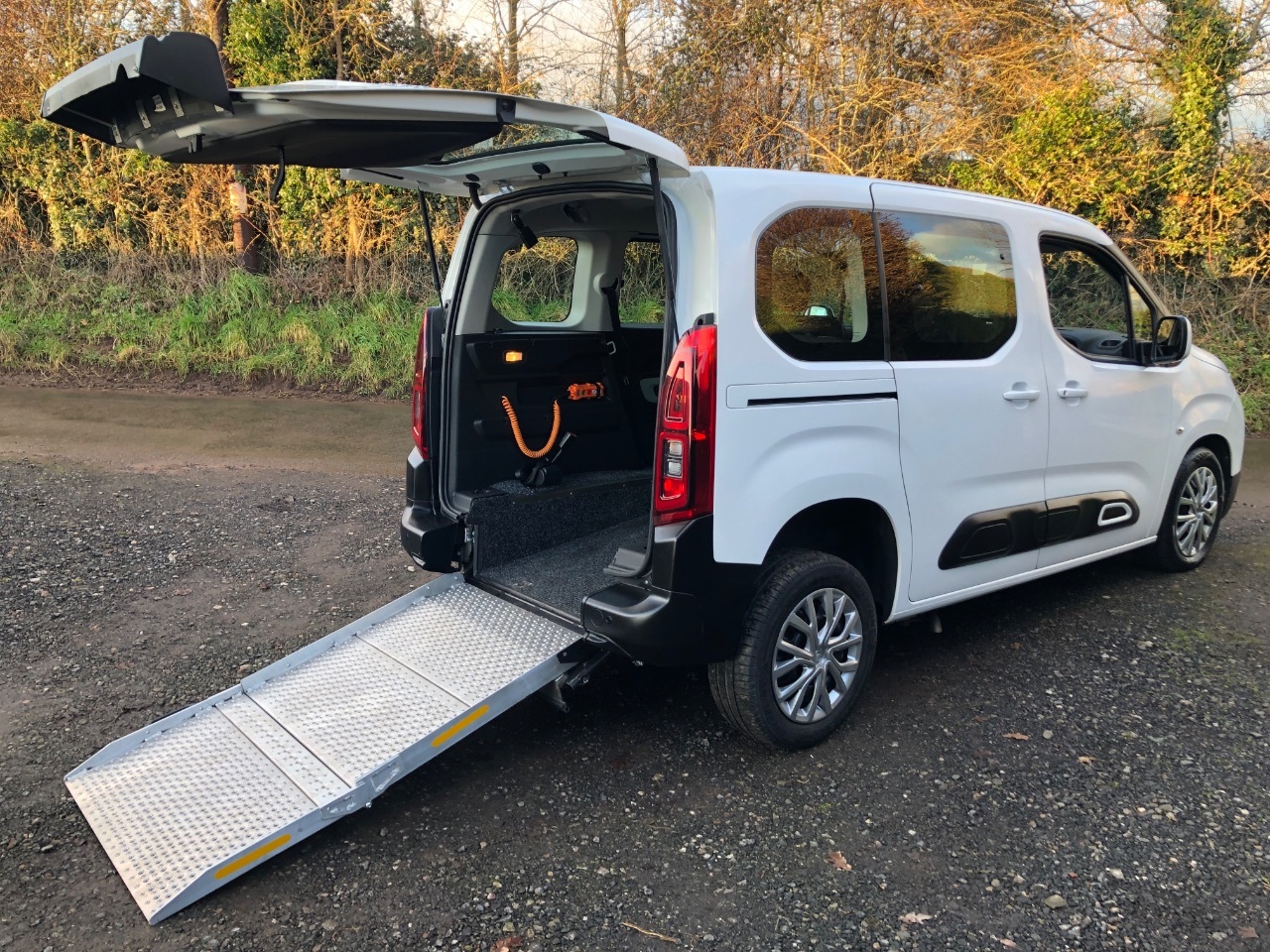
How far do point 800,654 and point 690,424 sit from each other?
3.20 feet

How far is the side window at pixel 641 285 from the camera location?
201 inches

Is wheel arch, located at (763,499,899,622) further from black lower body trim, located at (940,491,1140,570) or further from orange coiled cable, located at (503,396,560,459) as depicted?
orange coiled cable, located at (503,396,560,459)

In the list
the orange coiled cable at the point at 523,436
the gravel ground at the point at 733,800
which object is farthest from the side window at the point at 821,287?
the orange coiled cable at the point at 523,436

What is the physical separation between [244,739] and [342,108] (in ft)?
6.87

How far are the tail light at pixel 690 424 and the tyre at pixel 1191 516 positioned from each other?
11.1 feet

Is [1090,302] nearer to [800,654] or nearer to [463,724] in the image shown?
[800,654]

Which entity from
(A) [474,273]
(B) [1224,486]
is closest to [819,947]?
(A) [474,273]

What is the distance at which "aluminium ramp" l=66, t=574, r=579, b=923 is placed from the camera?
107 inches

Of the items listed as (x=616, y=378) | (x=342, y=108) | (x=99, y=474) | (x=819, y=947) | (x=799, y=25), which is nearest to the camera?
(x=819, y=947)

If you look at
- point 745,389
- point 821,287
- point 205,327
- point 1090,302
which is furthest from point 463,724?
point 205,327

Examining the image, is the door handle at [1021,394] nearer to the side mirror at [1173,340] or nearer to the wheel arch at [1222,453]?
the side mirror at [1173,340]

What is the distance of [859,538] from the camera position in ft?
12.0

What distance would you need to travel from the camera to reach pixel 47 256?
12.5 metres

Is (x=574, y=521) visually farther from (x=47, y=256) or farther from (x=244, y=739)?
(x=47, y=256)
